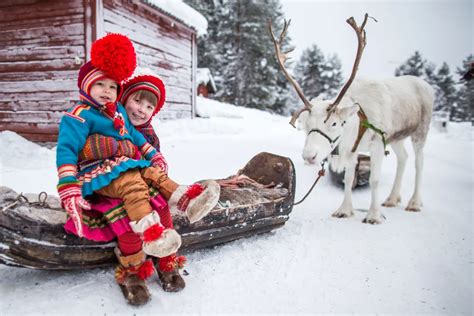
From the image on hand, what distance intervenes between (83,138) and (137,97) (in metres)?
0.55

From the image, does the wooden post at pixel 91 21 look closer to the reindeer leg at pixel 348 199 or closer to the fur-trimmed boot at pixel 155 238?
the reindeer leg at pixel 348 199

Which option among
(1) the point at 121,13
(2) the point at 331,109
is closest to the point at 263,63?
(1) the point at 121,13

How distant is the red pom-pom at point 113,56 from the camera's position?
175 centimetres

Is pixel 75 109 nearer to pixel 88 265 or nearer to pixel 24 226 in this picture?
pixel 24 226

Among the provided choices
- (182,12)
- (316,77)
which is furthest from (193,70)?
(316,77)

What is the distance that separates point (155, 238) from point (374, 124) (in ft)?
9.97

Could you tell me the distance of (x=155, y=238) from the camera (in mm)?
1599

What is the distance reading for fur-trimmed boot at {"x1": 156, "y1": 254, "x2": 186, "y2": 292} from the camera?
1.84 m

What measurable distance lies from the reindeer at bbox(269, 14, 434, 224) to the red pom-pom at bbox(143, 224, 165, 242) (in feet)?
6.01

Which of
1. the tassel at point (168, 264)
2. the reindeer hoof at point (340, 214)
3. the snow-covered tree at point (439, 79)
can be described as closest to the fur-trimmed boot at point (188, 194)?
the tassel at point (168, 264)

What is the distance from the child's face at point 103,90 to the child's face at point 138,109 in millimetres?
276

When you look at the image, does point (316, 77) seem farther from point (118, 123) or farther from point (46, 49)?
point (118, 123)

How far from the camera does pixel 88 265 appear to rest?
180cm

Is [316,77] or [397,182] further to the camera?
[316,77]
